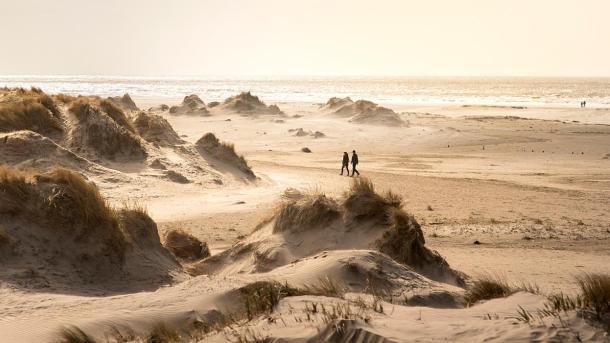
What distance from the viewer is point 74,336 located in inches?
266

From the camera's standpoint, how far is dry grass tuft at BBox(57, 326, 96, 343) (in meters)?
6.72

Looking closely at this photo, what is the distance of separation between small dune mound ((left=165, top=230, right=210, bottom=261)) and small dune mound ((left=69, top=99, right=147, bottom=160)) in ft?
32.3

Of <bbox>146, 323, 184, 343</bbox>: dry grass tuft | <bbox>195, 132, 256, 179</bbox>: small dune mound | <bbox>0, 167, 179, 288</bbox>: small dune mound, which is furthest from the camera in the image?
<bbox>195, 132, 256, 179</bbox>: small dune mound

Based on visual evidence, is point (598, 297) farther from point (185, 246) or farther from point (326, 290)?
point (185, 246)

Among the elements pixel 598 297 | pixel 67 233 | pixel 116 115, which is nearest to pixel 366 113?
pixel 116 115

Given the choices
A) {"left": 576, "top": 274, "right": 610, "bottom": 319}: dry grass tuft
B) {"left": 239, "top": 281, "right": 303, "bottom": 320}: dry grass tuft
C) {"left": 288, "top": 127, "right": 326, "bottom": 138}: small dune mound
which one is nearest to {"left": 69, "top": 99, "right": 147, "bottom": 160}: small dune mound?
{"left": 239, "top": 281, "right": 303, "bottom": 320}: dry grass tuft

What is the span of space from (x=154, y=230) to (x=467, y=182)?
15.9 meters

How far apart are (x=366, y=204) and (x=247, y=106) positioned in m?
45.0

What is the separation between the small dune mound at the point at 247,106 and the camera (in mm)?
55287

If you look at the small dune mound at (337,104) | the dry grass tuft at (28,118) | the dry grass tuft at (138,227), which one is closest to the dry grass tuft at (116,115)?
the dry grass tuft at (28,118)

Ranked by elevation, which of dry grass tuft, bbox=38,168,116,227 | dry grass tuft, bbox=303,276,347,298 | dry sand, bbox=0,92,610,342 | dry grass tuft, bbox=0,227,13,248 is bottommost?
dry sand, bbox=0,92,610,342

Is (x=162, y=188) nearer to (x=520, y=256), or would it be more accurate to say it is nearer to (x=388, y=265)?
(x=520, y=256)

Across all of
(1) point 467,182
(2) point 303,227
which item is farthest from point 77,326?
(1) point 467,182

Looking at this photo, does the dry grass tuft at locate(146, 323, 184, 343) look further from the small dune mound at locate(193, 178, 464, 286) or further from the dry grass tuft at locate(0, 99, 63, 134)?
the dry grass tuft at locate(0, 99, 63, 134)
